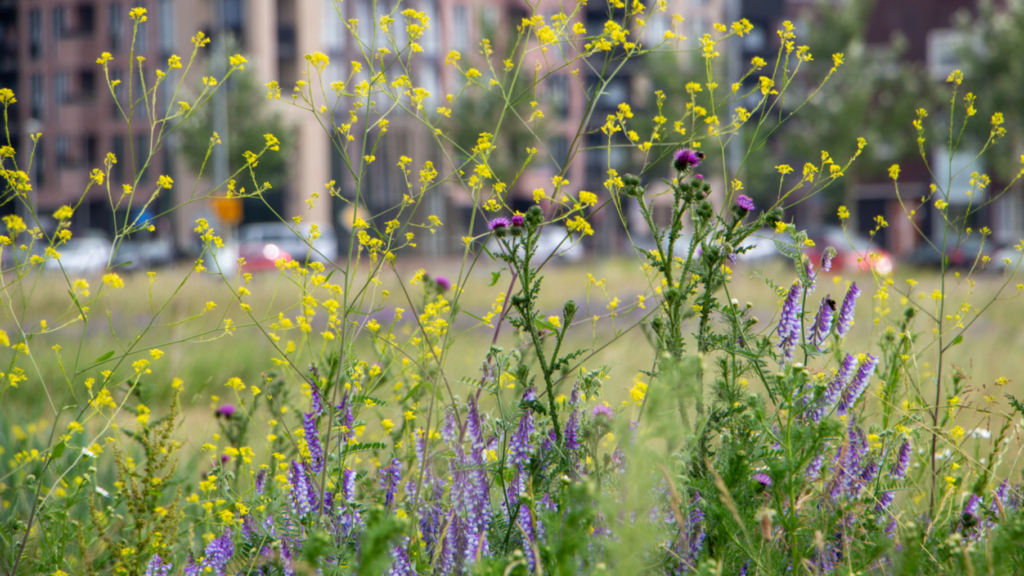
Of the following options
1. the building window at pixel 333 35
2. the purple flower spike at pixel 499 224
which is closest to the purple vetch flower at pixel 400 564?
the purple flower spike at pixel 499 224

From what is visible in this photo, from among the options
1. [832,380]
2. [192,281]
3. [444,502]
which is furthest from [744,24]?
[192,281]

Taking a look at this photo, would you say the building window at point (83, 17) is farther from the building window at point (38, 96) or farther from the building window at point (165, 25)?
the building window at point (165, 25)

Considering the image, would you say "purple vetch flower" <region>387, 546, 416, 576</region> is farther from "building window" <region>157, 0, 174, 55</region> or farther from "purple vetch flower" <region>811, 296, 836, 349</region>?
"building window" <region>157, 0, 174, 55</region>

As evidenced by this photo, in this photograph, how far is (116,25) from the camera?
34.2 metres

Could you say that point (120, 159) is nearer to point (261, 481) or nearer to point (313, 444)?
point (261, 481)

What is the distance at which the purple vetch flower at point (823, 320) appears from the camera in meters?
1.88

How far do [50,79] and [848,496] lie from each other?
39.7 meters

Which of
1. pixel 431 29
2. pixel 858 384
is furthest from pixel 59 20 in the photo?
pixel 858 384

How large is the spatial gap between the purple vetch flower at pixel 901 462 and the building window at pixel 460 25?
121ft

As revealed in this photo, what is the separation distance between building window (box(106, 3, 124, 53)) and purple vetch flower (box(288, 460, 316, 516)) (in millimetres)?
36726

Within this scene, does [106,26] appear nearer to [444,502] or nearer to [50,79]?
[50,79]

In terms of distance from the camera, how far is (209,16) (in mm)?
34250

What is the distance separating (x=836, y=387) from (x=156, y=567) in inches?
59.6

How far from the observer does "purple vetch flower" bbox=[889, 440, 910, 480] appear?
6.35 ft
